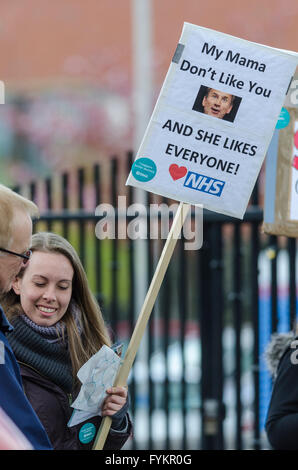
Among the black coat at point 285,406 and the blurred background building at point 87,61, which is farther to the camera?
the blurred background building at point 87,61

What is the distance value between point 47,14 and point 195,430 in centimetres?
1047

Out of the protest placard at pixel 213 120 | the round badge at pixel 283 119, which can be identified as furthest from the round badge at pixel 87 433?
the round badge at pixel 283 119

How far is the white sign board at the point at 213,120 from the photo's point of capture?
2.96 metres

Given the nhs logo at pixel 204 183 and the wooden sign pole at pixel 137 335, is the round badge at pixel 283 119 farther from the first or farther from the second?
the wooden sign pole at pixel 137 335

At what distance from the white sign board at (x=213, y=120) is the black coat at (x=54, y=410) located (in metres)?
0.82

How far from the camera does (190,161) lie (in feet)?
9.75

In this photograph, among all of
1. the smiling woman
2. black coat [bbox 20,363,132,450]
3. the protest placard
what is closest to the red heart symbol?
the protest placard

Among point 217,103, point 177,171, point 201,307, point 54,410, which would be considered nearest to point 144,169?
point 177,171

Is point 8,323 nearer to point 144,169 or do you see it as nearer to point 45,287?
point 45,287

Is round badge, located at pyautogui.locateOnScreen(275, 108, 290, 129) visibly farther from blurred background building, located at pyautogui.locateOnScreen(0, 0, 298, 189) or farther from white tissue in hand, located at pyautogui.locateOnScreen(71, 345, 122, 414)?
blurred background building, located at pyautogui.locateOnScreen(0, 0, 298, 189)

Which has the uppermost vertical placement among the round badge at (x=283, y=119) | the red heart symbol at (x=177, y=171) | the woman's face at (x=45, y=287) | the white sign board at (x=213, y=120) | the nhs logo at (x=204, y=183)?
the round badge at (x=283, y=119)
